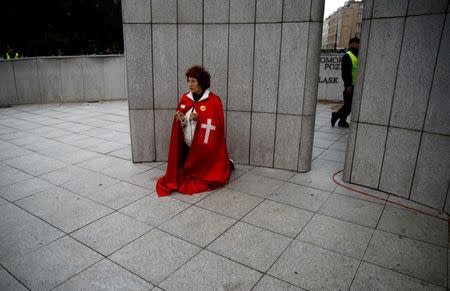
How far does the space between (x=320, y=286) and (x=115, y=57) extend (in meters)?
12.8

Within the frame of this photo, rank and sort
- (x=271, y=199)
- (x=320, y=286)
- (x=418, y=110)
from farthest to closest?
(x=271, y=199)
(x=418, y=110)
(x=320, y=286)

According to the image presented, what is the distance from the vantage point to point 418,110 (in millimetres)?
4375

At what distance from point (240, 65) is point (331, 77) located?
903cm

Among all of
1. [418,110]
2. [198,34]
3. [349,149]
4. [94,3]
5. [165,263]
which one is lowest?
[165,263]

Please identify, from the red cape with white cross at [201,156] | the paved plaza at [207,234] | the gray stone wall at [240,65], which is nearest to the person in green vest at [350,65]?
the paved plaza at [207,234]

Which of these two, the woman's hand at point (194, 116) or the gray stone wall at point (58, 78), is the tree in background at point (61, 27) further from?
the woman's hand at point (194, 116)

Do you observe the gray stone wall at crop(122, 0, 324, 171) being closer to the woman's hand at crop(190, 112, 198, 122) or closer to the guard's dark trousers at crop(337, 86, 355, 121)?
the woman's hand at crop(190, 112, 198, 122)

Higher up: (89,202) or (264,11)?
(264,11)

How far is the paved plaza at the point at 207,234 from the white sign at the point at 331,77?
27.3 feet

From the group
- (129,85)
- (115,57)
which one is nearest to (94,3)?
(115,57)

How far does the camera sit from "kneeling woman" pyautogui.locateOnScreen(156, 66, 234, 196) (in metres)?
4.97

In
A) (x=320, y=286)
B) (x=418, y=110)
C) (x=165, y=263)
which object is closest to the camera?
(x=320, y=286)

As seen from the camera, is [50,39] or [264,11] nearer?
[264,11]

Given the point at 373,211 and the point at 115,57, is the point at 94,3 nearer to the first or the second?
the point at 115,57
